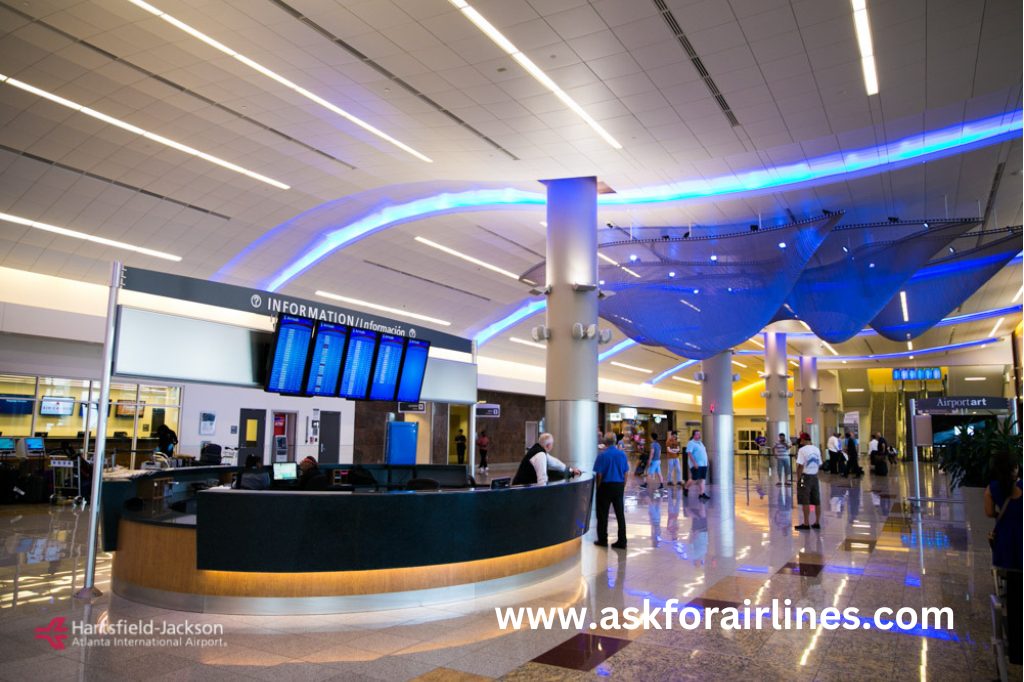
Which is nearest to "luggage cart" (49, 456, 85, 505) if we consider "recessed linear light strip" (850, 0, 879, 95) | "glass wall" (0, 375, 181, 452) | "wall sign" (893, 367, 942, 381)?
"glass wall" (0, 375, 181, 452)

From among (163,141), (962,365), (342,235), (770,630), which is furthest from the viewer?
(962,365)

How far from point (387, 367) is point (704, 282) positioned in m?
8.24

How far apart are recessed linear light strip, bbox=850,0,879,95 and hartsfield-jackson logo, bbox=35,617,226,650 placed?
8.57 m

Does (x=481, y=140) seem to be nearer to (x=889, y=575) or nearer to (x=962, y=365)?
(x=889, y=575)

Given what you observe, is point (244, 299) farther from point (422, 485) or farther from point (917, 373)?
point (917, 373)

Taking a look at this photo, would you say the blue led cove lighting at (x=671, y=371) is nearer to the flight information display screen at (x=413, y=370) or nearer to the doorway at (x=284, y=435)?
the doorway at (x=284, y=435)

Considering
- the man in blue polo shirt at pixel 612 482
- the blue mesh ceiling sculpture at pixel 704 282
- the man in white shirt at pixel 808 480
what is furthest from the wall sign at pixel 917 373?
the man in blue polo shirt at pixel 612 482

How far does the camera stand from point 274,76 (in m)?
9.48

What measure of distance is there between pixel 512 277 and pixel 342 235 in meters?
6.45

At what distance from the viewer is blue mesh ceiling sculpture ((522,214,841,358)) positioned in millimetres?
13594

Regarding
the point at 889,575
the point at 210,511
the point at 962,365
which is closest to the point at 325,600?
the point at 210,511

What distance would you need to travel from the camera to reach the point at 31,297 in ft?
51.2

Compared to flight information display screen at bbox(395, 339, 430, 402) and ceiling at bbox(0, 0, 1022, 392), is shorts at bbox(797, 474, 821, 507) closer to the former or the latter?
ceiling at bbox(0, 0, 1022, 392)

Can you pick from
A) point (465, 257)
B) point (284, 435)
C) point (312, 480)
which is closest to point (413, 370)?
point (312, 480)
